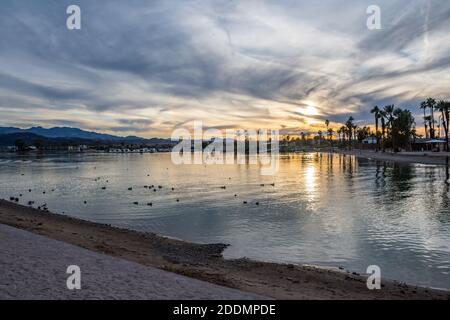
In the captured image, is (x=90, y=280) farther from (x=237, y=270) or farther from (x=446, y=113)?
Answer: (x=446, y=113)

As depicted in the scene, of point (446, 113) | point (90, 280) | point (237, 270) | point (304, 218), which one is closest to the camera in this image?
point (90, 280)

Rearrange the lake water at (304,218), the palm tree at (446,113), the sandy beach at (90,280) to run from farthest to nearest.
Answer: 1. the palm tree at (446,113)
2. the lake water at (304,218)
3. the sandy beach at (90,280)

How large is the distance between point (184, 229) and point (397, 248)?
1226 centimetres

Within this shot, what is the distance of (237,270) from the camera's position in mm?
14031

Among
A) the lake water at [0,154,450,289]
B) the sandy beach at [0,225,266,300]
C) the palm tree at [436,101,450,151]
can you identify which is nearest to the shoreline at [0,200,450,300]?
the sandy beach at [0,225,266,300]

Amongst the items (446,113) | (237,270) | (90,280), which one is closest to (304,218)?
(237,270)

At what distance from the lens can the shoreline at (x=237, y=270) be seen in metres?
11.3

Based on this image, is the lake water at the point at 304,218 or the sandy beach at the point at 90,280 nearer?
the sandy beach at the point at 90,280

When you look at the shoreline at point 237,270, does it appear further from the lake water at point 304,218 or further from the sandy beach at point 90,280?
the lake water at point 304,218

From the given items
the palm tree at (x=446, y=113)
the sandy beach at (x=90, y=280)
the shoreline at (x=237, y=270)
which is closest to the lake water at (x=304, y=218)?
the shoreline at (x=237, y=270)

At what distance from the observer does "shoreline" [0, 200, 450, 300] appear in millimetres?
11258

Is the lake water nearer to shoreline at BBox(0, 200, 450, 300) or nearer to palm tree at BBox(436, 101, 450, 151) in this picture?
shoreline at BBox(0, 200, 450, 300)
